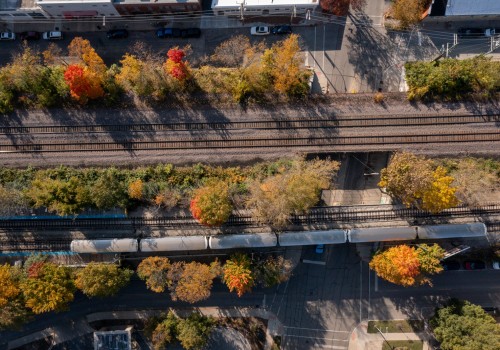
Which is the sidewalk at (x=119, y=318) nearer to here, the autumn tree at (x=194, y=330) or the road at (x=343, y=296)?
the road at (x=343, y=296)

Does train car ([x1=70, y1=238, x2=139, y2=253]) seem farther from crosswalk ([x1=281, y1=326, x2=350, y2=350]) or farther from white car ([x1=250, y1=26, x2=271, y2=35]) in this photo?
white car ([x1=250, y1=26, x2=271, y2=35])

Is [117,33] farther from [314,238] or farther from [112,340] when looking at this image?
[112,340]

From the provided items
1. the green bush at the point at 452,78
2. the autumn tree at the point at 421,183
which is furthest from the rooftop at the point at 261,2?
the autumn tree at the point at 421,183

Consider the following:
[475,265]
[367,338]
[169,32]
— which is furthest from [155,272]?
[475,265]

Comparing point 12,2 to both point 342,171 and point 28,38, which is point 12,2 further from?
point 342,171

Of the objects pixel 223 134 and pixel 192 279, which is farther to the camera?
pixel 223 134

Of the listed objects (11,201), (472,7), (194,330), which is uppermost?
(472,7)
